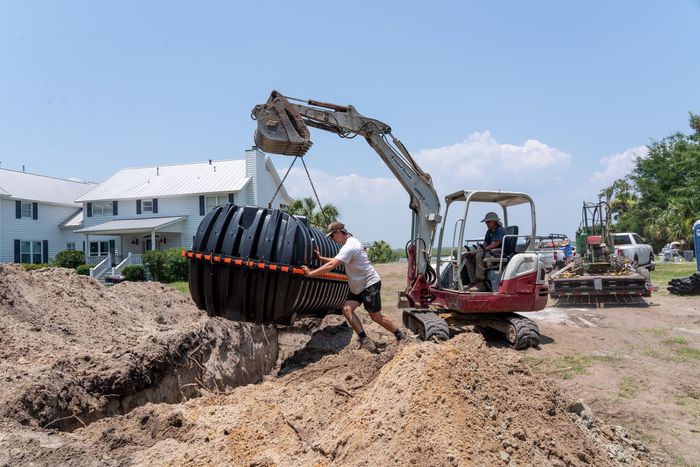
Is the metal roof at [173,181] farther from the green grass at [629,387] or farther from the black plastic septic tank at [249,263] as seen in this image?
the green grass at [629,387]

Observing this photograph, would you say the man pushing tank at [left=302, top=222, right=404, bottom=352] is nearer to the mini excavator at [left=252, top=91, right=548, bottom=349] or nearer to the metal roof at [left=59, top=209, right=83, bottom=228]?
the mini excavator at [left=252, top=91, right=548, bottom=349]

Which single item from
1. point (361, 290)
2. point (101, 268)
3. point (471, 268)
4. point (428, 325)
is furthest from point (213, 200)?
point (361, 290)

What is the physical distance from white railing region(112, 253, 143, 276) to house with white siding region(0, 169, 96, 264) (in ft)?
18.4

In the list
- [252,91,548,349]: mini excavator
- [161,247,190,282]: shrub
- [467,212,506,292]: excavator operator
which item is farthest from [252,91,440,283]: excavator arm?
[161,247,190,282]: shrub

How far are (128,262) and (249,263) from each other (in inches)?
1011

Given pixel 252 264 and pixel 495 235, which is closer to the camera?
pixel 252 264

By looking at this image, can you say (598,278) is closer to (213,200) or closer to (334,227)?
(334,227)

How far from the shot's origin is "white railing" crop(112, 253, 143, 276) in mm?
28747

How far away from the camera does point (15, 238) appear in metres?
33.1

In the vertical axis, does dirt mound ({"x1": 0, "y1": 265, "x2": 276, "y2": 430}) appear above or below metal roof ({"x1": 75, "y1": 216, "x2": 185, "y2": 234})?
below

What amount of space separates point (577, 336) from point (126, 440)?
26.1ft

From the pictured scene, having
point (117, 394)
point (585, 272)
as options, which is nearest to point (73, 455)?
point (117, 394)

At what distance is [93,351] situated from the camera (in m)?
7.19

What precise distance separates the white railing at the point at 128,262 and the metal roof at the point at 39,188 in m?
8.05
